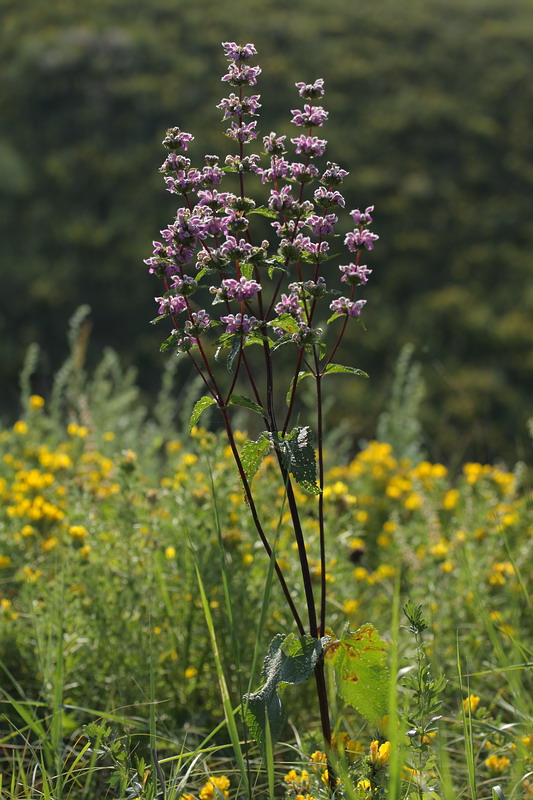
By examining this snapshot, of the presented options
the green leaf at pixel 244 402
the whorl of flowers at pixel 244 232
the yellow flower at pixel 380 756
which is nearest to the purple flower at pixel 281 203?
the whorl of flowers at pixel 244 232

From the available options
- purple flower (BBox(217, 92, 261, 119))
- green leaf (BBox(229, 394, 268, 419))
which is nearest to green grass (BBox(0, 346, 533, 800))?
green leaf (BBox(229, 394, 268, 419))

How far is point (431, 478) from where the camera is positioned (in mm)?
3928

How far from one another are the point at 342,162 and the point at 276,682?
1178cm

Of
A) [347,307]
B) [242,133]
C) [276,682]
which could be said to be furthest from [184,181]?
[276,682]

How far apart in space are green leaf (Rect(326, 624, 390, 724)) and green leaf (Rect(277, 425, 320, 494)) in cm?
30

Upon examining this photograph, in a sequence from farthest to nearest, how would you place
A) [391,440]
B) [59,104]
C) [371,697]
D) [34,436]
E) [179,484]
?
[59,104], [391,440], [34,436], [179,484], [371,697]

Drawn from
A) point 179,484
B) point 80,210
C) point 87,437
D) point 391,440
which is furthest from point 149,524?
point 80,210

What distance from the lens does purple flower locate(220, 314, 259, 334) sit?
1.40 meters

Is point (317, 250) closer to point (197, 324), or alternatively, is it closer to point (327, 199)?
point (327, 199)

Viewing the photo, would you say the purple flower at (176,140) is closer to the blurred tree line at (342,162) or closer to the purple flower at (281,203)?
the purple flower at (281,203)

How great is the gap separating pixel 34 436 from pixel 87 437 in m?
0.25

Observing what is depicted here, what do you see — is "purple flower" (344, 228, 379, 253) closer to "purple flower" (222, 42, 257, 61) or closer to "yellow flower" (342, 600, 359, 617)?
"purple flower" (222, 42, 257, 61)

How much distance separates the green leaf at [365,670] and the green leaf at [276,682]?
2.9 inches

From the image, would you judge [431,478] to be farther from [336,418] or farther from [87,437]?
[336,418]
